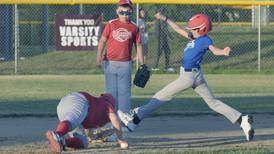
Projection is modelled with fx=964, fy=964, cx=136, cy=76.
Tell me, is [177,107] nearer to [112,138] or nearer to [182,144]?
[112,138]

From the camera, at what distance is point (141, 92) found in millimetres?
19906

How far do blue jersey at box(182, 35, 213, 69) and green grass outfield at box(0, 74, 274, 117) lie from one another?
3.42 metres

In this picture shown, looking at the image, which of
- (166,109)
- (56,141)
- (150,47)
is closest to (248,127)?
(56,141)

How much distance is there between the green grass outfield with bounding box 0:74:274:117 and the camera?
1628 centimetres

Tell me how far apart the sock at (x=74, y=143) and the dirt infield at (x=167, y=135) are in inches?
5.8

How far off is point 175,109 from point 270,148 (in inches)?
205

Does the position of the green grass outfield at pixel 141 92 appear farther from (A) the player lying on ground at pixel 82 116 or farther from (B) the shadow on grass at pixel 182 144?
A: (A) the player lying on ground at pixel 82 116

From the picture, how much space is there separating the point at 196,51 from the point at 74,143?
2.21 meters

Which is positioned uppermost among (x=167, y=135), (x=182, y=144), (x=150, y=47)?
(x=182, y=144)

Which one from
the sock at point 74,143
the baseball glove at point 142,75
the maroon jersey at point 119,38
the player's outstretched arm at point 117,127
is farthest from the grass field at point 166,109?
the maroon jersey at point 119,38

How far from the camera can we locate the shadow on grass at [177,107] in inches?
607

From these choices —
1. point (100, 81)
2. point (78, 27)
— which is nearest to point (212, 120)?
point (100, 81)

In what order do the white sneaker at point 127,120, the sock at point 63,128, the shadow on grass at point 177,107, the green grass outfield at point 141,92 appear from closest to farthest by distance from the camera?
the sock at point 63,128
the white sneaker at point 127,120
the shadow on grass at point 177,107
the green grass outfield at point 141,92

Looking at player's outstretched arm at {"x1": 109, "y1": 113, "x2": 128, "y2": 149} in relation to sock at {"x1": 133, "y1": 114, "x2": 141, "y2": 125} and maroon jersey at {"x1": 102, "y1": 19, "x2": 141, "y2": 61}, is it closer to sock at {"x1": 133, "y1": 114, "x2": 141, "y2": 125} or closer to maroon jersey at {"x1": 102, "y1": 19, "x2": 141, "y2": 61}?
sock at {"x1": 133, "y1": 114, "x2": 141, "y2": 125}
